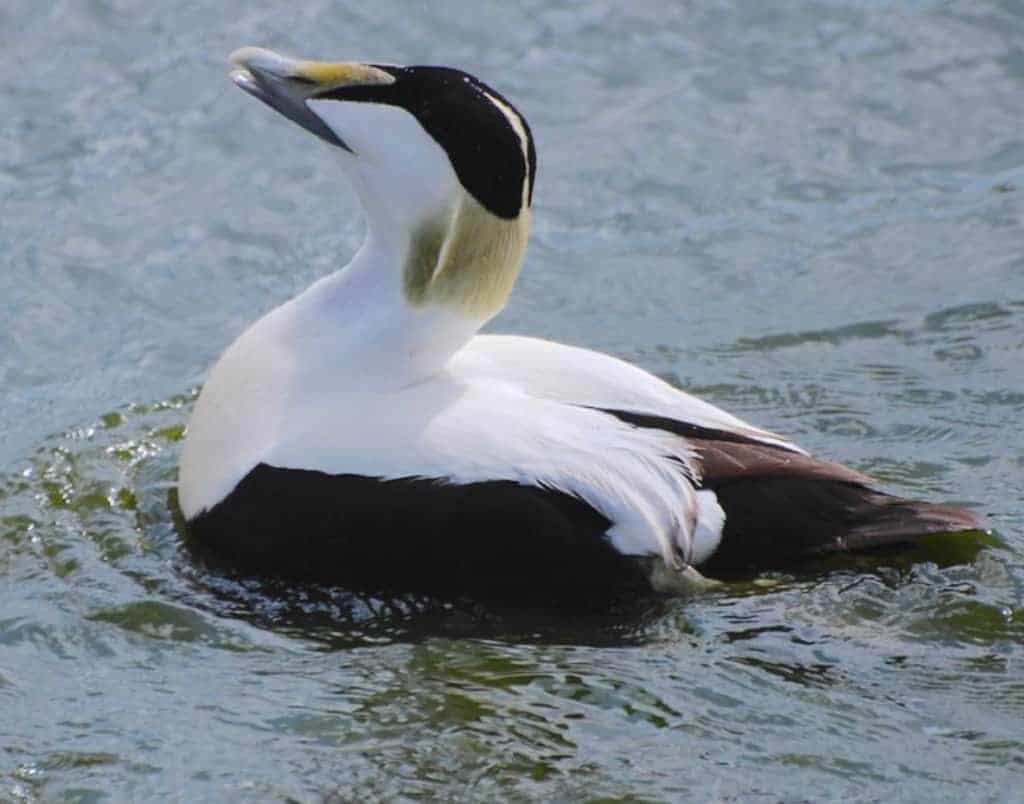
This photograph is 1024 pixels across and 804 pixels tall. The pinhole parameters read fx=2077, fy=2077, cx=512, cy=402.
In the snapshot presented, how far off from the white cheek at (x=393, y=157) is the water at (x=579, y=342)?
3.27 feet

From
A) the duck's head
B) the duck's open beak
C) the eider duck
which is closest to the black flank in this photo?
the eider duck

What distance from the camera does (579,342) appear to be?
22.3ft

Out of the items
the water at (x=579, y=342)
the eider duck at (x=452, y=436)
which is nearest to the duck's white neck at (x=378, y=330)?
the eider duck at (x=452, y=436)

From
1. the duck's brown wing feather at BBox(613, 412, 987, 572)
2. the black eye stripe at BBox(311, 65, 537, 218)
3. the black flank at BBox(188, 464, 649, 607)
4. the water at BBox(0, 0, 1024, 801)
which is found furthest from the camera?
the black eye stripe at BBox(311, 65, 537, 218)

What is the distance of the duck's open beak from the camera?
5.18 m

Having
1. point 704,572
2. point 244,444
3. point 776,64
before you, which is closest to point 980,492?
point 704,572

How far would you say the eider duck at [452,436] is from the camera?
4.79 metres

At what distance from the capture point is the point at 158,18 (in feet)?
28.4

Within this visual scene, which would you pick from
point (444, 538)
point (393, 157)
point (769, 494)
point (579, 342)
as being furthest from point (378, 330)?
point (579, 342)

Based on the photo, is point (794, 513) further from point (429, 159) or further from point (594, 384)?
point (429, 159)

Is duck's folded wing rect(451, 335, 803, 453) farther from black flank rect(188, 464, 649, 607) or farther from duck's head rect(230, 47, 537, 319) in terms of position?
black flank rect(188, 464, 649, 607)

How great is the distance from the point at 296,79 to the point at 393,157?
36cm

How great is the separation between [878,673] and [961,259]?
2.95 meters

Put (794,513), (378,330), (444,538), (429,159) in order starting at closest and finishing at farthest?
(444,538), (794,513), (429,159), (378,330)
